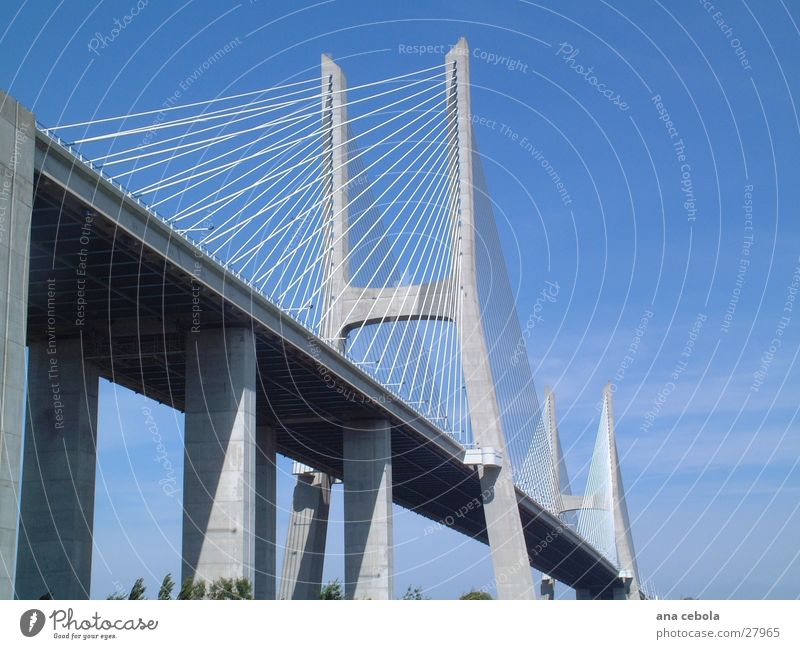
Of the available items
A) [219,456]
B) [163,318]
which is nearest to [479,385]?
[219,456]

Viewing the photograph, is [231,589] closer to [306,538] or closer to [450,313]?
[450,313]

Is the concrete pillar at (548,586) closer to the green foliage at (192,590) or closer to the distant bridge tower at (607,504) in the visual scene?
the distant bridge tower at (607,504)

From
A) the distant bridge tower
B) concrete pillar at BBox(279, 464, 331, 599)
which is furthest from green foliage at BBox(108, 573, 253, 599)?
the distant bridge tower
